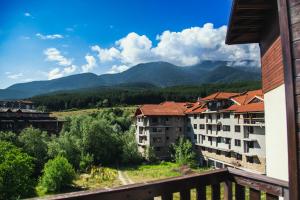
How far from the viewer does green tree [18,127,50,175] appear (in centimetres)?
4075

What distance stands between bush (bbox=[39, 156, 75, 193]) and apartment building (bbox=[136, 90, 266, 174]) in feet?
62.3

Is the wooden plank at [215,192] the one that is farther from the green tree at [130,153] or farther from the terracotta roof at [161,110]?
the terracotta roof at [161,110]

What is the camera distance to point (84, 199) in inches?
105

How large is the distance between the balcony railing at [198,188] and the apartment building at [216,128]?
32.8 meters

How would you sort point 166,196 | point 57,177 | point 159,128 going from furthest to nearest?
point 159,128, point 57,177, point 166,196

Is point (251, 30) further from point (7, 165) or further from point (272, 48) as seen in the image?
point (7, 165)

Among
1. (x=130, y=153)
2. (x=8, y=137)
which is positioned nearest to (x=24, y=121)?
(x=8, y=137)

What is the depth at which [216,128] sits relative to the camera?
44.4 meters

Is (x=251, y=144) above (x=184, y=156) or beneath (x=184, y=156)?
above

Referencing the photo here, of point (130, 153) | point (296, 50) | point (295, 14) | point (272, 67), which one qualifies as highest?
point (272, 67)

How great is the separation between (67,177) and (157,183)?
32611 millimetres

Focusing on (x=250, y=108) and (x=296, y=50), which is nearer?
(x=296, y=50)

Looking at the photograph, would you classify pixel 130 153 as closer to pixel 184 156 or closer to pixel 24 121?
pixel 184 156

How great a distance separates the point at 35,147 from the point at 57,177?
10.7m
